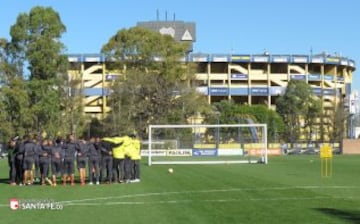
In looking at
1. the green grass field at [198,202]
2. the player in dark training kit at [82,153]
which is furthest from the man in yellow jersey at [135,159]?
the player in dark training kit at [82,153]

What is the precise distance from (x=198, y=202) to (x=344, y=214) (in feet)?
14.3

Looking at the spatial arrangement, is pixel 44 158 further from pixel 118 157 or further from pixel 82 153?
pixel 118 157

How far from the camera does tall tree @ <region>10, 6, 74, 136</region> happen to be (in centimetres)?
5941

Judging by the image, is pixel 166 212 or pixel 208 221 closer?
pixel 208 221

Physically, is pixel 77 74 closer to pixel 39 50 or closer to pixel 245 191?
pixel 39 50

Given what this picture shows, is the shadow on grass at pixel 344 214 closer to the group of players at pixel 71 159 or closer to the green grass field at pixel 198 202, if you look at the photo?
the green grass field at pixel 198 202

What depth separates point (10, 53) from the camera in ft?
205

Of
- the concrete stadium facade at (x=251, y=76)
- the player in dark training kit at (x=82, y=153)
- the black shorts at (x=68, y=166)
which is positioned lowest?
the black shorts at (x=68, y=166)

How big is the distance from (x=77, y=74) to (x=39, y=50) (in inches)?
968

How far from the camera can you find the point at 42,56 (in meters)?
59.6

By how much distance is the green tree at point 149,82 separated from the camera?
75750 millimetres

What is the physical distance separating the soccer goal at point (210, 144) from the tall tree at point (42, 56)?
10158mm

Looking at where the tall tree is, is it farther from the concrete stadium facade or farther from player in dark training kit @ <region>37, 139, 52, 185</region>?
the concrete stadium facade

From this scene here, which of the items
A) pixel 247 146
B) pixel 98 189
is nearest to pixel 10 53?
pixel 247 146
